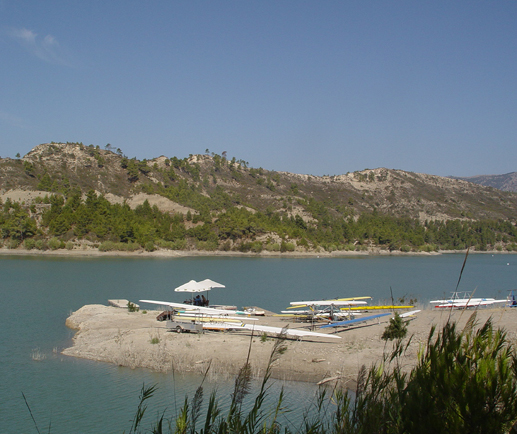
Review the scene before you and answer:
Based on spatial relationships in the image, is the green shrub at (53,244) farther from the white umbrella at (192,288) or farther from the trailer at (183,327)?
the trailer at (183,327)

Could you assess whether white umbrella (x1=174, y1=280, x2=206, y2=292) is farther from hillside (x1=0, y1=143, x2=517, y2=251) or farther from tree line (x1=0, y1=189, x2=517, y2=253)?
hillside (x1=0, y1=143, x2=517, y2=251)

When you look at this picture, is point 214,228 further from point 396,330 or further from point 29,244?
point 396,330

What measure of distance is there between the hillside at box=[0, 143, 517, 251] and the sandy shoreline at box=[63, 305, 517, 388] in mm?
83818

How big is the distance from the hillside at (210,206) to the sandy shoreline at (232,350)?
275 ft

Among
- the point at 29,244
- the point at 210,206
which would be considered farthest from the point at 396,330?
the point at 210,206

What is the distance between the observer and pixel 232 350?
18406mm

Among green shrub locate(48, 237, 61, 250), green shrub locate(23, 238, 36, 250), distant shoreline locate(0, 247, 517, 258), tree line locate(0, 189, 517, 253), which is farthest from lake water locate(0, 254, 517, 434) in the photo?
tree line locate(0, 189, 517, 253)

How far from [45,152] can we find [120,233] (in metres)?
65.9

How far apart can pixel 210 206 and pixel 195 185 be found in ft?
97.2

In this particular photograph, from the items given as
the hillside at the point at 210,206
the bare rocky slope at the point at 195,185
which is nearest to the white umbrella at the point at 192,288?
the hillside at the point at 210,206

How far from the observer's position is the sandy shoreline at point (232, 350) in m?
16.6

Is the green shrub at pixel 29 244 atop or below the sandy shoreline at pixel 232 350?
atop

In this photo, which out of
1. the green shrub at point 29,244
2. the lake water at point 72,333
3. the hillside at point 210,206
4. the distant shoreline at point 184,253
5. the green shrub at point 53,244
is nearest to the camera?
the lake water at point 72,333

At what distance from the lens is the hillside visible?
107 m
